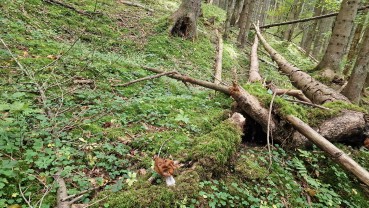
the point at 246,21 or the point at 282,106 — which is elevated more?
the point at 246,21

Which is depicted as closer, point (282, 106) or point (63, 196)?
point (63, 196)

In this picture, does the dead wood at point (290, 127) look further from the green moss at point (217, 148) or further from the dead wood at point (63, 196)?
the dead wood at point (63, 196)

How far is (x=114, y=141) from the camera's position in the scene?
3555mm

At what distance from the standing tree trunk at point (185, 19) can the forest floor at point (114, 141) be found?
2.76 meters

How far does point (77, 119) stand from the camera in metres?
3.79

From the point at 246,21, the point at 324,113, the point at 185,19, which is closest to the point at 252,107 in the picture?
the point at 324,113

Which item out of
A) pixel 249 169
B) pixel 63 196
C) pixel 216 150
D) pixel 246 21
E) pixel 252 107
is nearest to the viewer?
pixel 63 196

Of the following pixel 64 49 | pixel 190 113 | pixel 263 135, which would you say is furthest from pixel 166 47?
pixel 263 135

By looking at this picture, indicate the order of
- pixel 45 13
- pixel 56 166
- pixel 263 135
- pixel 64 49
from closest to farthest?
pixel 56 166
pixel 263 135
pixel 64 49
pixel 45 13

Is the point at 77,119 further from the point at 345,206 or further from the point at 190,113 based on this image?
the point at 345,206

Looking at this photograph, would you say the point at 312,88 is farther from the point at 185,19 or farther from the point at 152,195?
the point at 185,19

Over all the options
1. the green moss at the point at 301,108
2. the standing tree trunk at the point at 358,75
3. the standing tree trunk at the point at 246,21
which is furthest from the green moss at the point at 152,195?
the standing tree trunk at the point at 246,21

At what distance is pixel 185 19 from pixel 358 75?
567 centimetres

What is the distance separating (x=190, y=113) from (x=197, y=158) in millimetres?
1686
